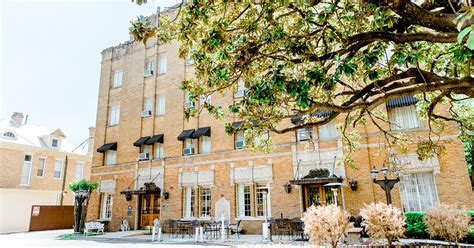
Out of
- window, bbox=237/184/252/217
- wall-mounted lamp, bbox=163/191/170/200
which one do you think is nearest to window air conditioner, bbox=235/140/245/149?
window, bbox=237/184/252/217

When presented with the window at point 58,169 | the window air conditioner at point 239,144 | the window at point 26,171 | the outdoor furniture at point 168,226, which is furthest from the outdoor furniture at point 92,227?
the window at point 58,169

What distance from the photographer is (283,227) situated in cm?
1598

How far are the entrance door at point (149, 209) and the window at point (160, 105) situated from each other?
604 cm

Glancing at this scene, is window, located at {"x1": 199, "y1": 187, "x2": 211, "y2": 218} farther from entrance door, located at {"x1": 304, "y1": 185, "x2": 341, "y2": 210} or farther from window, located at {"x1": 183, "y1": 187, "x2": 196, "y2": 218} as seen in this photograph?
entrance door, located at {"x1": 304, "y1": 185, "x2": 341, "y2": 210}

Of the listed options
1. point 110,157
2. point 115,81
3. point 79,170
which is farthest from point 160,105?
point 79,170

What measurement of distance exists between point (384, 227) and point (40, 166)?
29.1 meters

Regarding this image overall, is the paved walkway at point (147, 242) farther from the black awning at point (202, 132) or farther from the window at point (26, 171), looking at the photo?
the window at point (26, 171)

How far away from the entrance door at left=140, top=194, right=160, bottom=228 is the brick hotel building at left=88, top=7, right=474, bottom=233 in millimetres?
69

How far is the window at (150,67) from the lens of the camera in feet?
78.0

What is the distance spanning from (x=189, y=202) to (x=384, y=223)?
1334cm

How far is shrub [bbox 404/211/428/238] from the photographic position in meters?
12.7

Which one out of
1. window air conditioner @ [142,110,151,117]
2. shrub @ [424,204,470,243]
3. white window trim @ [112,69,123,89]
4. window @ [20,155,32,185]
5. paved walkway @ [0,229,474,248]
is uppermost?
white window trim @ [112,69,123,89]

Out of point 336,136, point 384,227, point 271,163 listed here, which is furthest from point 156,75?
point 384,227

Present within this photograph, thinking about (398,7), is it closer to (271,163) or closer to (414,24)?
(414,24)
